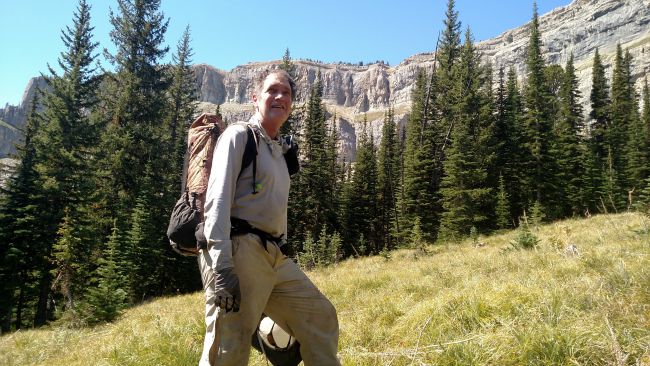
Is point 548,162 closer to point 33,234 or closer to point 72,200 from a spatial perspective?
point 72,200

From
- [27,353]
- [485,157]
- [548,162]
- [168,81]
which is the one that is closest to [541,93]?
[548,162]

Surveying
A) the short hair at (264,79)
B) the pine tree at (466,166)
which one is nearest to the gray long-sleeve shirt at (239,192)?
the short hair at (264,79)

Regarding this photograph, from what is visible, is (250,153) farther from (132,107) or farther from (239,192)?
(132,107)

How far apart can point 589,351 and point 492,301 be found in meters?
1.27

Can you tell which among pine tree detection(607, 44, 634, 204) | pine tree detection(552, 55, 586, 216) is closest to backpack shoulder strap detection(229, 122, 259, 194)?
pine tree detection(552, 55, 586, 216)

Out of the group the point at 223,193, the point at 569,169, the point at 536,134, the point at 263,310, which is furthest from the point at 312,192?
the point at 223,193

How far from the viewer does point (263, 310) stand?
2.78 m

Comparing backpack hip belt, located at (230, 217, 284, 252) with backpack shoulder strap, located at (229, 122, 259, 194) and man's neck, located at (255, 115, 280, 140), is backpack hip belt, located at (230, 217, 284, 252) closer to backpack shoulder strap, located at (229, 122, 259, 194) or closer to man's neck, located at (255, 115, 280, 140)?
backpack shoulder strap, located at (229, 122, 259, 194)

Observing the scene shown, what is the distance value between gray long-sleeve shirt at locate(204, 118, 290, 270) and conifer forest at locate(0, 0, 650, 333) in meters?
10.6

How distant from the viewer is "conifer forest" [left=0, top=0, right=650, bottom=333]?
22188 millimetres

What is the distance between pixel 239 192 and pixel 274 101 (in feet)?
2.76

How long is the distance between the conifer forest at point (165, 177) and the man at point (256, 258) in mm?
10475

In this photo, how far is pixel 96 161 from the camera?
25.0 metres

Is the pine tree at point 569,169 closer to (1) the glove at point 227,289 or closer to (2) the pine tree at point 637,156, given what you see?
(2) the pine tree at point 637,156
